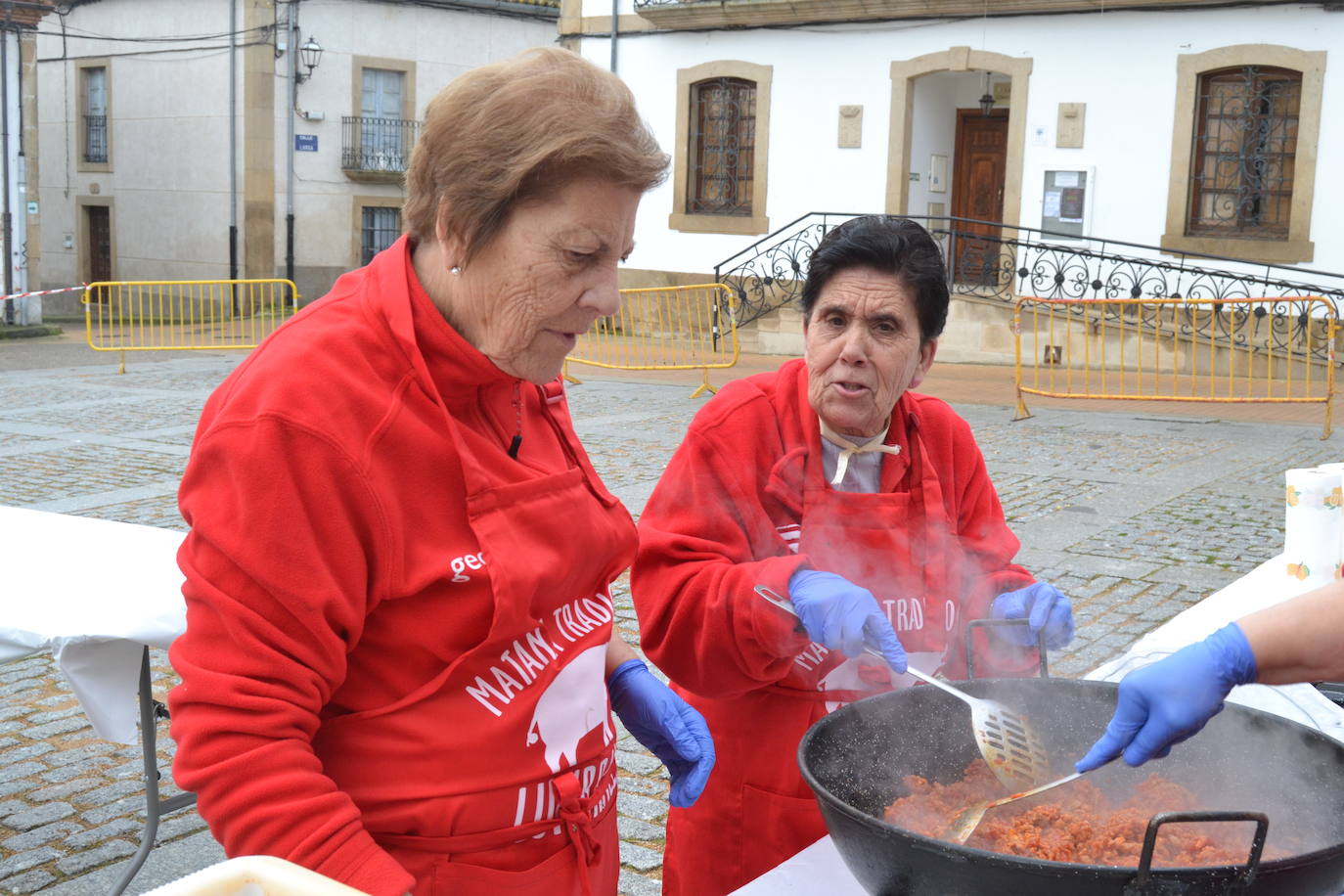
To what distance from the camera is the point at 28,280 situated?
22.1 metres

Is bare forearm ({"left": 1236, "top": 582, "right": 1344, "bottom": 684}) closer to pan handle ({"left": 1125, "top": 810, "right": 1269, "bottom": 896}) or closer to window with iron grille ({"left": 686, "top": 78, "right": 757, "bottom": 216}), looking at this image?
pan handle ({"left": 1125, "top": 810, "right": 1269, "bottom": 896})

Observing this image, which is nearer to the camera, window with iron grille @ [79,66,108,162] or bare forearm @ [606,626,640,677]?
bare forearm @ [606,626,640,677]

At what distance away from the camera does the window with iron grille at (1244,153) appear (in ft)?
52.2

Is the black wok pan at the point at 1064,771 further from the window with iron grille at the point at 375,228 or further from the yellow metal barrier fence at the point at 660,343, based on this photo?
the window with iron grille at the point at 375,228

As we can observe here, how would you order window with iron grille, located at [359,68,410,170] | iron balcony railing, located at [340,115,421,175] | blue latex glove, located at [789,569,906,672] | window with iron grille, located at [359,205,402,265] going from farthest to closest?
window with iron grille, located at [359,205,402,265] → window with iron grille, located at [359,68,410,170] → iron balcony railing, located at [340,115,421,175] → blue latex glove, located at [789,569,906,672]

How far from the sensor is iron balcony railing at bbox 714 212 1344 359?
15.4m

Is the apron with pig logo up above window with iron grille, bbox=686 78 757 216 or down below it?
below

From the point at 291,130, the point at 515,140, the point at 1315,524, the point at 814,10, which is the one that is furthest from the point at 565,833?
the point at 291,130

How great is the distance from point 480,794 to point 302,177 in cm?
2664

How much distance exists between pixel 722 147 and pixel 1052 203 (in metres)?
5.43

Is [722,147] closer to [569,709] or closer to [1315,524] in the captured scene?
[1315,524]

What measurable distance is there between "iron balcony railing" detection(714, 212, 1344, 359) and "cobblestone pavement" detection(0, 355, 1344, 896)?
3737mm

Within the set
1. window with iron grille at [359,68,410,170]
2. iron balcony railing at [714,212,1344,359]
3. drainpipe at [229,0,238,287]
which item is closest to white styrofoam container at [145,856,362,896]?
iron balcony railing at [714,212,1344,359]

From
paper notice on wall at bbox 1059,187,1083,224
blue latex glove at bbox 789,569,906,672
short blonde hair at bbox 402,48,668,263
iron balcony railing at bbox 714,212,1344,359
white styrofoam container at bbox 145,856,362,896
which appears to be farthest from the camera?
paper notice on wall at bbox 1059,187,1083,224
